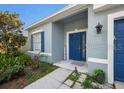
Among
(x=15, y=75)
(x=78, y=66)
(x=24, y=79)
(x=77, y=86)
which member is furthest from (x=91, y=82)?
(x=15, y=75)

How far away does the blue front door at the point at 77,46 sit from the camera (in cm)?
877

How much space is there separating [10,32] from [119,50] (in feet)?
30.9

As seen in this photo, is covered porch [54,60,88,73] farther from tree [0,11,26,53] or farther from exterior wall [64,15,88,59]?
tree [0,11,26,53]

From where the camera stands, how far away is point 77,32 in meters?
9.11

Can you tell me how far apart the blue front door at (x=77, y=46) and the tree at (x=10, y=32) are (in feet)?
16.9

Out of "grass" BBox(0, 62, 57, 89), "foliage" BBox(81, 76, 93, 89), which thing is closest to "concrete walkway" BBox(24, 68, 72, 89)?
"grass" BBox(0, 62, 57, 89)

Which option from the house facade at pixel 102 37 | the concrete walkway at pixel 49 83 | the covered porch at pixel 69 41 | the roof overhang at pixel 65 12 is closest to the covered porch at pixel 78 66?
the covered porch at pixel 69 41

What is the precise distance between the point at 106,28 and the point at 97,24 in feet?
1.50

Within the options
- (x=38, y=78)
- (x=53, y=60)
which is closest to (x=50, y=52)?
(x=53, y=60)

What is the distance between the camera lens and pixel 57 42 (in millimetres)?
9617

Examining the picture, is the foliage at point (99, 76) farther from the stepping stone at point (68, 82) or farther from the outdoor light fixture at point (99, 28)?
the outdoor light fixture at point (99, 28)

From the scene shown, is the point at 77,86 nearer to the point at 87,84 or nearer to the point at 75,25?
the point at 87,84

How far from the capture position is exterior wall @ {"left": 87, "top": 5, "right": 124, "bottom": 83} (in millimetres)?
5434

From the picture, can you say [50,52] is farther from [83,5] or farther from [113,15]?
[113,15]
